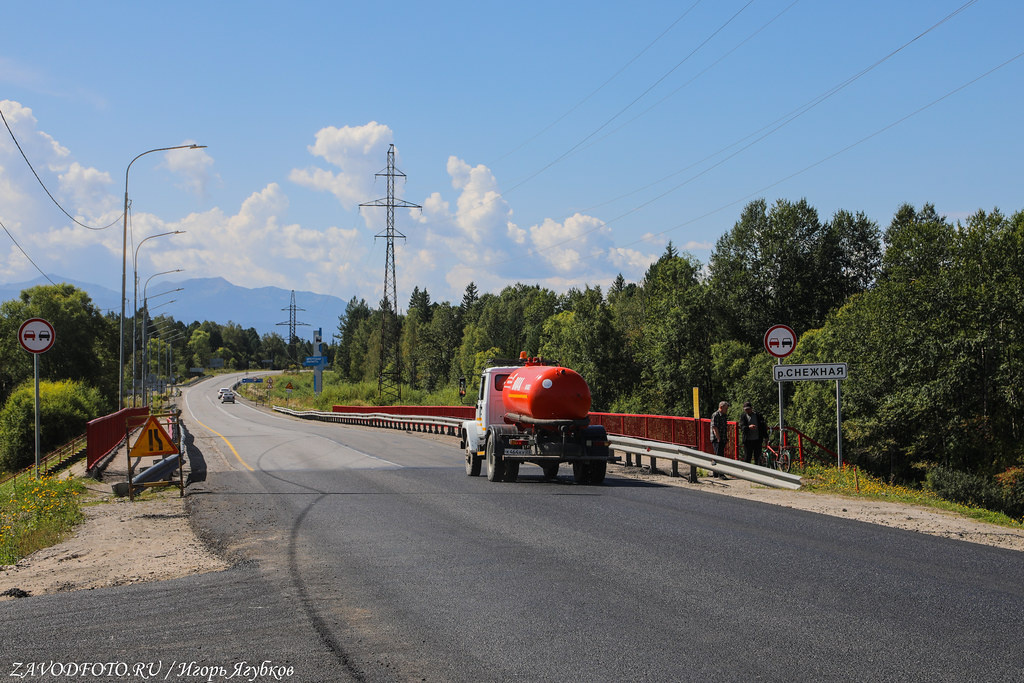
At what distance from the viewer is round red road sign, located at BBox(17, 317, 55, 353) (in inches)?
647

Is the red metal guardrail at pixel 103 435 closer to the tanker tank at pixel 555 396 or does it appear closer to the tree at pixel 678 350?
the tanker tank at pixel 555 396

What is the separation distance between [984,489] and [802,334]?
3786 cm

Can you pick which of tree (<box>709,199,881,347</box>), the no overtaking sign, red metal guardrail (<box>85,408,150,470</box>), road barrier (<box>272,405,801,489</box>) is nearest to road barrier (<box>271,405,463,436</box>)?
red metal guardrail (<box>85,408,150,470</box>)

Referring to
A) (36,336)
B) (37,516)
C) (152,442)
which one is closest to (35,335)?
(36,336)

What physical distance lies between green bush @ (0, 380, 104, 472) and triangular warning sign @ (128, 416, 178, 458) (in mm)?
24159

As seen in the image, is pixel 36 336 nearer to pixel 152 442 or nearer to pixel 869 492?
pixel 152 442

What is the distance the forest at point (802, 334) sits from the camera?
1547 inches

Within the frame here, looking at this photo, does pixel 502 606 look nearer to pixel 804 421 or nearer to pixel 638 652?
pixel 638 652

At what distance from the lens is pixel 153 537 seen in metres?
11.6

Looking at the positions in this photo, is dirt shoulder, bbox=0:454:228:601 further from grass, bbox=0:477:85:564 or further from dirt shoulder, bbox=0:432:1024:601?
grass, bbox=0:477:85:564

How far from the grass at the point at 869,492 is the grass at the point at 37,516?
13.0m

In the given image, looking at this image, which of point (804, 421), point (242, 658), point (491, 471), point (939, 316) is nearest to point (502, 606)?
point (242, 658)

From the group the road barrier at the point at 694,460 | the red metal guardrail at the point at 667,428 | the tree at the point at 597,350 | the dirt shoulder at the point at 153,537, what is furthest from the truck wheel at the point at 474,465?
the tree at the point at 597,350

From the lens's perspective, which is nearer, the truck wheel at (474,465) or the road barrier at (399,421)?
the truck wheel at (474,465)
